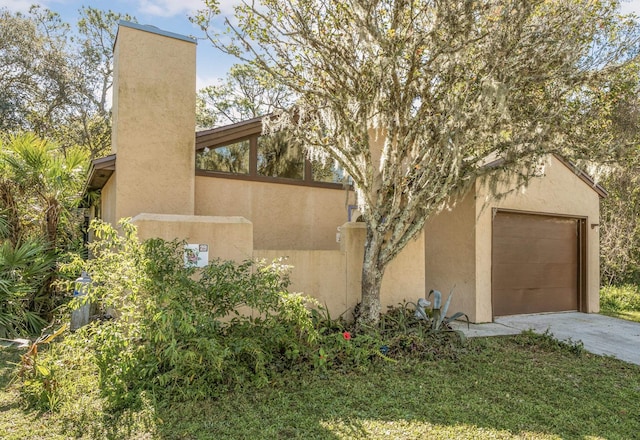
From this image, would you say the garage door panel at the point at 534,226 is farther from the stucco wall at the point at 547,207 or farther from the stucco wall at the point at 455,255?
the stucco wall at the point at 455,255

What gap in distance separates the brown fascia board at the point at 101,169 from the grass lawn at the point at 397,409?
10.9 ft

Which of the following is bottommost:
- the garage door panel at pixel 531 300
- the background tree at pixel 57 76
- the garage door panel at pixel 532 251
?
the garage door panel at pixel 531 300

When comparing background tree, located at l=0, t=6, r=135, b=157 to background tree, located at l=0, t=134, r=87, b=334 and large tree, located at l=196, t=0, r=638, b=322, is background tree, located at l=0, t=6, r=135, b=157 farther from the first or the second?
large tree, located at l=196, t=0, r=638, b=322

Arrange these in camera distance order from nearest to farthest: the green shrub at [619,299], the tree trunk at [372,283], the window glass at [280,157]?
the tree trunk at [372,283] → the window glass at [280,157] → the green shrub at [619,299]

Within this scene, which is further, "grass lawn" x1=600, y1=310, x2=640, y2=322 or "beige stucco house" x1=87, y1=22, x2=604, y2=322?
"grass lawn" x1=600, y1=310, x2=640, y2=322

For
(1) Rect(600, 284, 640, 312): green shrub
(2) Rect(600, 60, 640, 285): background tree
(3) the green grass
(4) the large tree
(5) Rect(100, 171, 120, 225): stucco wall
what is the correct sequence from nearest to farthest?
(4) the large tree < (5) Rect(100, 171, 120, 225): stucco wall < (3) the green grass < (1) Rect(600, 284, 640, 312): green shrub < (2) Rect(600, 60, 640, 285): background tree

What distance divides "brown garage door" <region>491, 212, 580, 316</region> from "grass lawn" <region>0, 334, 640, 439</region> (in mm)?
3631

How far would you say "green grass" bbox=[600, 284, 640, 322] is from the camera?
1152 cm

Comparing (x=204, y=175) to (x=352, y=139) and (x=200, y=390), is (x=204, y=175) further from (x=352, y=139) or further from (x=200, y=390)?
(x=200, y=390)

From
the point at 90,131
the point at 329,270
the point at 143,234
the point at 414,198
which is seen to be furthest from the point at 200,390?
the point at 90,131

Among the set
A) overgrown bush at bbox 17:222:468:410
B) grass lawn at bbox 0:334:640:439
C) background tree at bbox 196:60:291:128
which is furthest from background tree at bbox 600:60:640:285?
background tree at bbox 196:60:291:128

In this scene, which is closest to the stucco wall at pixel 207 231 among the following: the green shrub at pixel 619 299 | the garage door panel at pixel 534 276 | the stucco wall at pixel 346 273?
the stucco wall at pixel 346 273

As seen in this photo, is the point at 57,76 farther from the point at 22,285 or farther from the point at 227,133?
the point at 22,285

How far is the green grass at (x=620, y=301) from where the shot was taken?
37.8ft
